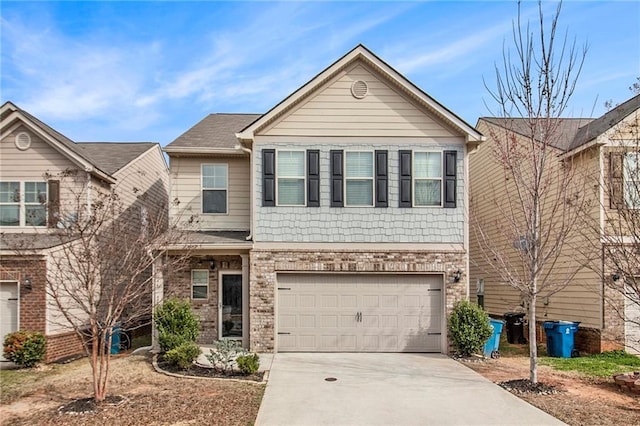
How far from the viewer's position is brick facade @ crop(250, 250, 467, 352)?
13.3 meters

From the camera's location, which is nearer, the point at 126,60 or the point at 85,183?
the point at 126,60

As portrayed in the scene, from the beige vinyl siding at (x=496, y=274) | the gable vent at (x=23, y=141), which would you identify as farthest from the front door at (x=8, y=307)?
the beige vinyl siding at (x=496, y=274)

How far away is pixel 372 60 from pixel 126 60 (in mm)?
6436

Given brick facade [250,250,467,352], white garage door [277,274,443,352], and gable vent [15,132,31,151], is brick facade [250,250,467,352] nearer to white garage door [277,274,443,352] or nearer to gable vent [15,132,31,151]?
white garage door [277,274,443,352]

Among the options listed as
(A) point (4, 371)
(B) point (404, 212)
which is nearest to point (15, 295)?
(A) point (4, 371)

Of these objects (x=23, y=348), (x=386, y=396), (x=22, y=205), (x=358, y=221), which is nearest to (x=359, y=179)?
(x=358, y=221)

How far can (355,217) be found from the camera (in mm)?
13383

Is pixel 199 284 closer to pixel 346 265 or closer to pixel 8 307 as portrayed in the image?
pixel 346 265

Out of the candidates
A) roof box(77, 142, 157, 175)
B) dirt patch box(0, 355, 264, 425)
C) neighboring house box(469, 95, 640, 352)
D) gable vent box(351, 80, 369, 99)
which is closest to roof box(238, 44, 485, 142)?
gable vent box(351, 80, 369, 99)

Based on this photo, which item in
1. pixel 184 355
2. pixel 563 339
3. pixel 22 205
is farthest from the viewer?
pixel 22 205

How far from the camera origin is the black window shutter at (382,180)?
1337 cm

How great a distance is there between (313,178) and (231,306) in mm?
4276

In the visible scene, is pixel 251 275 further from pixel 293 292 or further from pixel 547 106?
pixel 547 106

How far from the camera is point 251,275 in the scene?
43.6 feet
